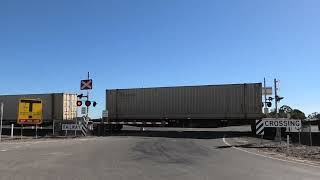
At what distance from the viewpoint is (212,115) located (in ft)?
144

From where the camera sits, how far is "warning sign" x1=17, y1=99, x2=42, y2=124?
36.5 metres

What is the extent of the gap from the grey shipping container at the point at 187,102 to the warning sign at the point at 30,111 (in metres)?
12.6

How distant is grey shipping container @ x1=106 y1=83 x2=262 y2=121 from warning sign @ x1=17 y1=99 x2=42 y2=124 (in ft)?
41.2

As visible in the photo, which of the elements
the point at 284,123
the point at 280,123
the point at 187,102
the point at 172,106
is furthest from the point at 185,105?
the point at 284,123

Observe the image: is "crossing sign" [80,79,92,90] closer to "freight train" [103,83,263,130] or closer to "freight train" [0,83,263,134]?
"freight train" [0,83,263,134]

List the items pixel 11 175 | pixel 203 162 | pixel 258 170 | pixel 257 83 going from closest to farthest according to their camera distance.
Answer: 1. pixel 11 175
2. pixel 258 170
3. pixel 203 162
4. pixel 257 83

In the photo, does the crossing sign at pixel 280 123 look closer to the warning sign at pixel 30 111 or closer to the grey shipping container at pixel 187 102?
the grey shipping container at pixel 187 102

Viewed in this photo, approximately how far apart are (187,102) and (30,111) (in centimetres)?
1499

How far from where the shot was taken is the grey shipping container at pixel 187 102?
139 feet

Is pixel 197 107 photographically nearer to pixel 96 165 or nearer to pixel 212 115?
pixel 212 115

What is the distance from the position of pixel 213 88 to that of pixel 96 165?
29628 mm

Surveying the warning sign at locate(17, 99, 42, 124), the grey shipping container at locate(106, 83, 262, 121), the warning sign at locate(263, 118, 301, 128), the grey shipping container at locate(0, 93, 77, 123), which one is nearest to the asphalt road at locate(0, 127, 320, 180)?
the warning sign at locate(263, 118, 301, 128)

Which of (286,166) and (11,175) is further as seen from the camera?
(286,166)

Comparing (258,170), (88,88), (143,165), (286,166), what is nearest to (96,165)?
(143,165)
